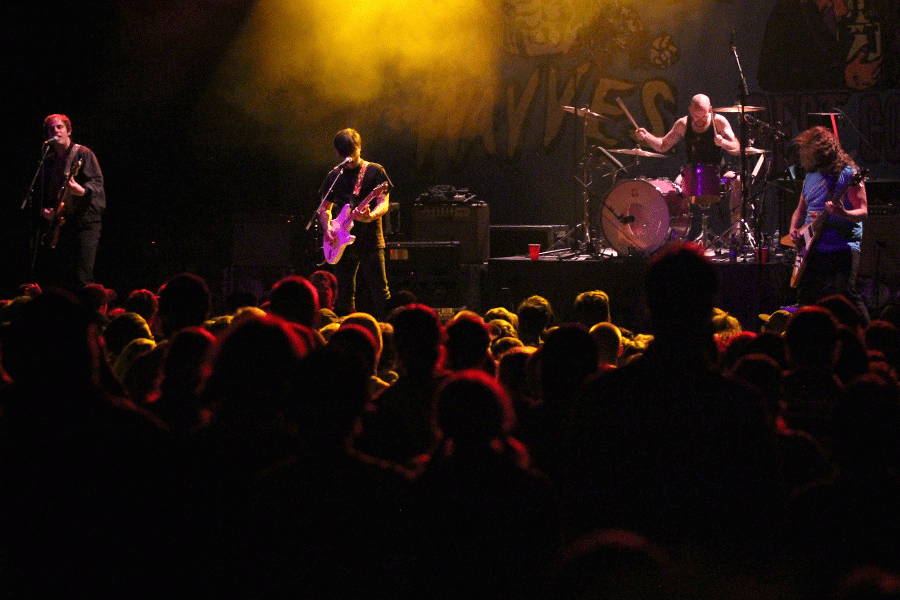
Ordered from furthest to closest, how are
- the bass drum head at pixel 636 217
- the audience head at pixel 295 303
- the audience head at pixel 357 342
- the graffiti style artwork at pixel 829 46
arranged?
the graffiti style artwork at pixel 829 46 < the bass drum head at pixel 636 217 < the audience head at pixel 295 303 < the audience head at pixel 357 342

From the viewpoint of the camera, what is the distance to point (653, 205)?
10.9 m

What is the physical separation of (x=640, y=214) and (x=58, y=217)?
20.6 feet

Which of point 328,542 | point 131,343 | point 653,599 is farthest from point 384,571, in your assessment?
point 131,343

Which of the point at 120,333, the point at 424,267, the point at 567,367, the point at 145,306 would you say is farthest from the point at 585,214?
the point at 567,367

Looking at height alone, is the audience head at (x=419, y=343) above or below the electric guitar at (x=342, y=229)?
below

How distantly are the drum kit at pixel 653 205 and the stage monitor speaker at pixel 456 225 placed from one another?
52.9 inches

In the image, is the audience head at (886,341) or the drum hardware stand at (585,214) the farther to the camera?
the drum hardware stand at (585,214)

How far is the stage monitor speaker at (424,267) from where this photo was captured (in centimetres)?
1109

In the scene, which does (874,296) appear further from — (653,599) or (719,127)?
(653,599)

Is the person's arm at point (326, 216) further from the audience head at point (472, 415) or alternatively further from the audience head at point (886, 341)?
the audience head at point (472, 415)

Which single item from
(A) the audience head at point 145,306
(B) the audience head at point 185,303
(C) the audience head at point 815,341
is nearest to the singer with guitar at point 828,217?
(C) the audience head at point 815,341

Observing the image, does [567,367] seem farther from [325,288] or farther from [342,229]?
[342,229]

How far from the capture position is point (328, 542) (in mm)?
2135

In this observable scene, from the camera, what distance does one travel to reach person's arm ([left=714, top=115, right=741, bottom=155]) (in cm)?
1135
